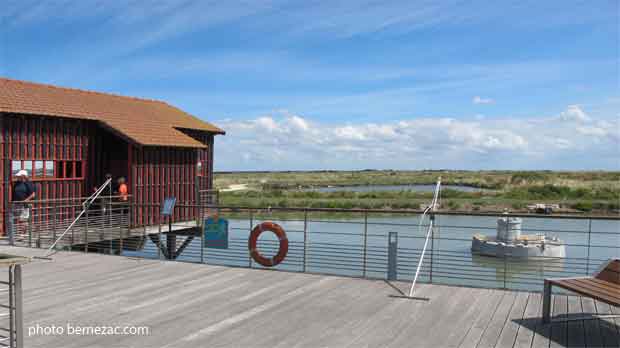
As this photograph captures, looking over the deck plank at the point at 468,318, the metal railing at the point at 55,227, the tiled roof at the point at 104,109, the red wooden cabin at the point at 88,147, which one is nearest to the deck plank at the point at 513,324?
the deck plank at the point at 468,318

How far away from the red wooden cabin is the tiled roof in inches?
1.0

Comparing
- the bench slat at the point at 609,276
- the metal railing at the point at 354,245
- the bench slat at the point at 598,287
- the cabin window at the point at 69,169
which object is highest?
the cabin window at the point at 69,169

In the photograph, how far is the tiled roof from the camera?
12.4 metres

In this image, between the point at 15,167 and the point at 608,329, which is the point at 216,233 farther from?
the point at 15,167

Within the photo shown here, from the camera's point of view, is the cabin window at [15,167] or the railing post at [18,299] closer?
the railing post at [18,299]

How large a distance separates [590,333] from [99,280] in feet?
17.9

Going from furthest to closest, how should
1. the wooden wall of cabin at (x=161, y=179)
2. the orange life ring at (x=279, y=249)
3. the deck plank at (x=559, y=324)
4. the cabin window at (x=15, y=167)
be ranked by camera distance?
the wooden wall of cabin at (x=161, y=179), the cabin window at (x=15, y=167), the orange life ring at (x=279, y=249), the deck plank at (x=559, y=324)

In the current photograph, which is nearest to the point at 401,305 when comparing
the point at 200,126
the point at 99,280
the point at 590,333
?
the point at 590,333

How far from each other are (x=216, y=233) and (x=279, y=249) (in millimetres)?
1356

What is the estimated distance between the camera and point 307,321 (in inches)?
195

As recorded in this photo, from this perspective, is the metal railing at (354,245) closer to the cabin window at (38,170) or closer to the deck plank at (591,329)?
the deck plank at (591,329)

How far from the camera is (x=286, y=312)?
5.27 metres

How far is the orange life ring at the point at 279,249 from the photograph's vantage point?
752 cm

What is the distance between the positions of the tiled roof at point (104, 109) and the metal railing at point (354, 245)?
200 cm
